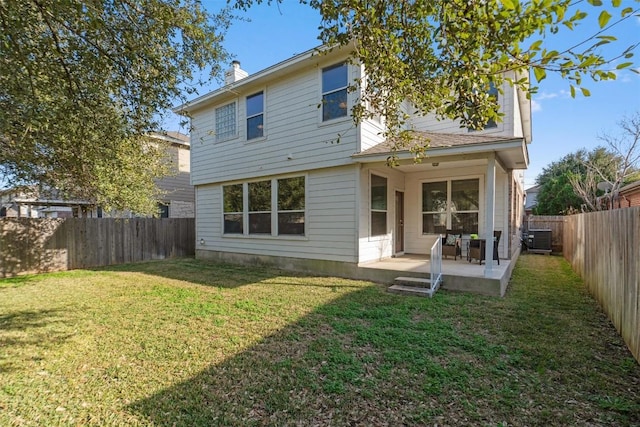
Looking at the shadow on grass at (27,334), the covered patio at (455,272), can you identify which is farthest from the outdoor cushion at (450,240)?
the shadow on grass at (27,334)

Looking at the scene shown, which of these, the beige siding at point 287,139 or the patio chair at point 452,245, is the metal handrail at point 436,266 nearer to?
the patio chair at point 452,245

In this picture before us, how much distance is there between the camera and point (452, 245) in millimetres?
8305

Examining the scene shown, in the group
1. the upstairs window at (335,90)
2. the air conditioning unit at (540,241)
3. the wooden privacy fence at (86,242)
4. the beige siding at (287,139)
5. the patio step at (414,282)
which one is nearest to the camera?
the patio step at (414,282)

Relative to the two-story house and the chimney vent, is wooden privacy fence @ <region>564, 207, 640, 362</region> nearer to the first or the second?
the two-story house

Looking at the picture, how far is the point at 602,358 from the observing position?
350cm

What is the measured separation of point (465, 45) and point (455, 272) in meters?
5.16

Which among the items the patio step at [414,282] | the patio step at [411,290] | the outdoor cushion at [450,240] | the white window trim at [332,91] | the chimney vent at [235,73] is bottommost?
the patio step at [411,290]

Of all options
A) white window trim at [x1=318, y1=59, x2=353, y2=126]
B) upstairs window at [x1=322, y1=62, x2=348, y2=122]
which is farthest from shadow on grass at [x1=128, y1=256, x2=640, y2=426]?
upstairs window at [x1=322, y1=62, x2=348, y2=122]

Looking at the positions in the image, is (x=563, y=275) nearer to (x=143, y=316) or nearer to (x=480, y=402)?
(x=480, y=402)

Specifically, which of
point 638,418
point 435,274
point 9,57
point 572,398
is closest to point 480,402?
point 572,398

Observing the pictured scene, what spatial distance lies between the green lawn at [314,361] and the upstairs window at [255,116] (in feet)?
17.6

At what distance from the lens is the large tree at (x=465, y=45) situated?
2.06 meters

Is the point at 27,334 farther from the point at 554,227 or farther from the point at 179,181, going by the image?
the point at 554,227

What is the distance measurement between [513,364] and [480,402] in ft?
3.12
